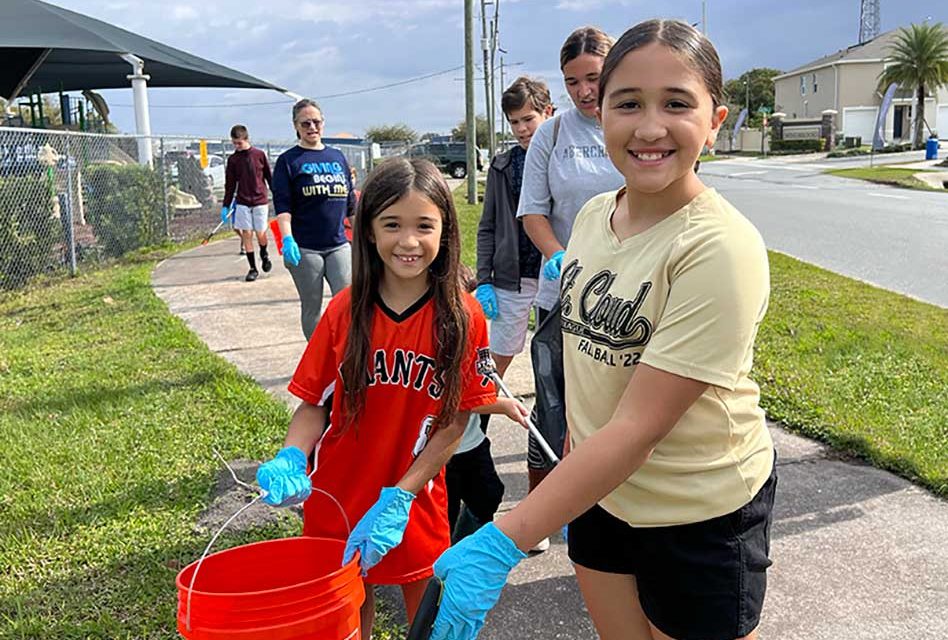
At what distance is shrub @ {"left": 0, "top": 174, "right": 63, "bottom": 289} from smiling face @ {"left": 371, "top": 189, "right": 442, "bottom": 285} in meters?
8.66

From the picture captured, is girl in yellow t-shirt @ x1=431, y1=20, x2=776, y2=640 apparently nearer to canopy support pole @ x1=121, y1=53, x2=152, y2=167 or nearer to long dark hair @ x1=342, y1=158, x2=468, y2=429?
long dark hair @ x1=342, y1=158, x2=468, y2=429

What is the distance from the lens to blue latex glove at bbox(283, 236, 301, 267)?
217 inches

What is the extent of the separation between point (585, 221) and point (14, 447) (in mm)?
3779

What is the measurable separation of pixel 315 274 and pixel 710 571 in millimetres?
4261

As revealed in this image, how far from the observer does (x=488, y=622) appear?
2.90 meters

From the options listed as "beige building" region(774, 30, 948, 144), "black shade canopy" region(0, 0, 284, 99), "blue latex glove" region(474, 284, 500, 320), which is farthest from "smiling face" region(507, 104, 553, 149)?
"beige building" region(774, 30, 948, 144)

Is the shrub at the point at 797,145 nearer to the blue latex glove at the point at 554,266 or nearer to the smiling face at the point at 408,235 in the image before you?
the blue latex glove at the point at 554,266

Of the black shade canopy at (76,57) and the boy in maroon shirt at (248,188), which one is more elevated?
the black shade canopy at (76,57)

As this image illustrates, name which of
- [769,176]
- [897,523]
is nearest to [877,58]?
[769,176]

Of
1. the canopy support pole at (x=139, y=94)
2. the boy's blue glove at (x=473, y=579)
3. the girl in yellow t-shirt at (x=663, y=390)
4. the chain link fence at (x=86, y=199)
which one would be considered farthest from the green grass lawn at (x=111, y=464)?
the canopy support pole at (x=139, y=94)

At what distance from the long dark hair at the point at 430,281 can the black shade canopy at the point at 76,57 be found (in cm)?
1419

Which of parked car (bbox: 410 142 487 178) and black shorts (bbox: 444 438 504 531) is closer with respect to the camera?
black shorts (bbox: 444 438 504 531)

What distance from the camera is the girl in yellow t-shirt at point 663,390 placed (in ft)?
4.78

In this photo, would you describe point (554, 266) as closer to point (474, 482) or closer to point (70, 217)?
point (474, 482)
